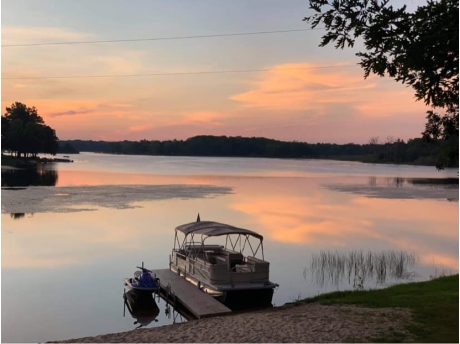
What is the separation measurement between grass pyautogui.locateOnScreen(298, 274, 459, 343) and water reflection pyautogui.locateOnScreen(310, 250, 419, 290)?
3.16 m

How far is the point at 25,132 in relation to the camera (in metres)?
126

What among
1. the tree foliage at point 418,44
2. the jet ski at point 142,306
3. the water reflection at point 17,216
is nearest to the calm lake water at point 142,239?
the water reflection at point 17,216

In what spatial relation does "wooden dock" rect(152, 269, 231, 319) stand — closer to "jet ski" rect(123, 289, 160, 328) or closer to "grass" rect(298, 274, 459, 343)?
"jet ski" rect(123, 289, 160, 328)

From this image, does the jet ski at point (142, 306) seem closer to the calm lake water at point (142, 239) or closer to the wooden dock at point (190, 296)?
the calm lake water at point (142, 239)

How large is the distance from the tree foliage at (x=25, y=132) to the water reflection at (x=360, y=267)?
369 ft

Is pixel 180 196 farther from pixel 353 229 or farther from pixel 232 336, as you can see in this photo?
pixel 232 336

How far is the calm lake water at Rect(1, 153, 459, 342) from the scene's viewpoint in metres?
18.1

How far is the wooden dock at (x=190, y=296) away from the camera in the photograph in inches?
641

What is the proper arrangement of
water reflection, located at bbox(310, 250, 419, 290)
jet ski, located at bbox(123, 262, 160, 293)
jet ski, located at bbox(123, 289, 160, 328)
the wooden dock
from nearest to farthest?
1. the wooden dock
2. jet ski, located at bbox(123, 289, 160, 328)
3. jet ski, located at bbox(123, 262, 160, 293)
4. water reflection, located at bbox(310, 250, 419, 290)

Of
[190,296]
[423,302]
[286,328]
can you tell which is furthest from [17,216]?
[423,302]

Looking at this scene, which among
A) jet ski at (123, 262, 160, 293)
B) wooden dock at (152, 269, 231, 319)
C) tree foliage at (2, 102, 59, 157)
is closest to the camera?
wooden dock at (152, 269, 231, 319)

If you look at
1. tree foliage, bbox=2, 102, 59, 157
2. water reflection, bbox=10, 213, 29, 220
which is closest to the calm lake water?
water reflection, bbox=10, 213, 29, 220

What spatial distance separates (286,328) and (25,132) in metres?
126

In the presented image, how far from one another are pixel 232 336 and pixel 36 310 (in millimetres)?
8994
